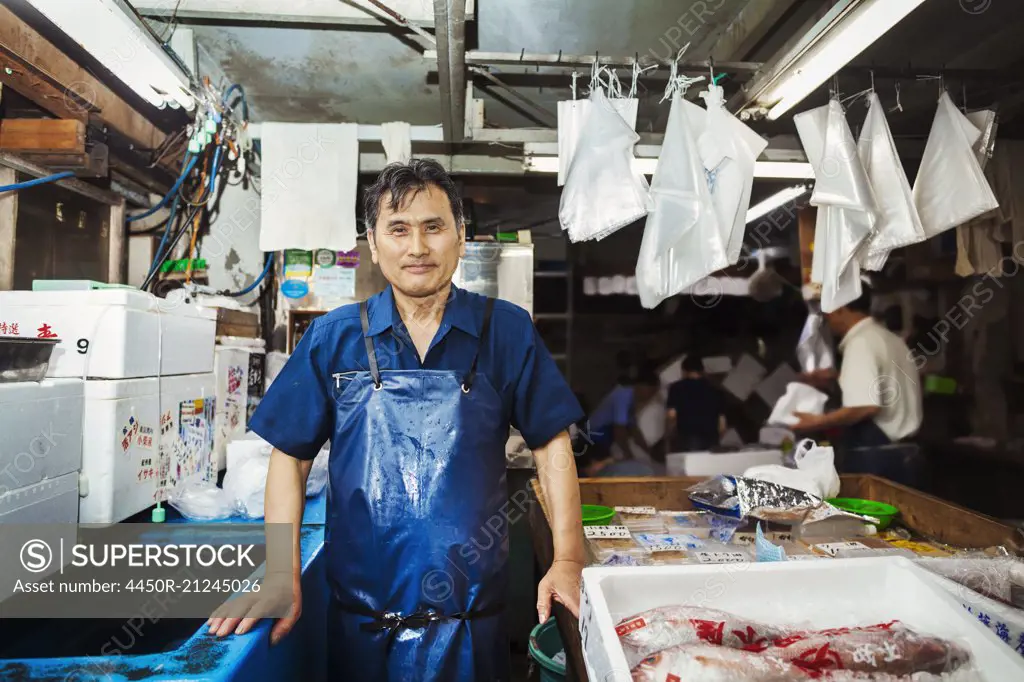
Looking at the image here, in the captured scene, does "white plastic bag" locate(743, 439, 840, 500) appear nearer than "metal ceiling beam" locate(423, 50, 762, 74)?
Yes

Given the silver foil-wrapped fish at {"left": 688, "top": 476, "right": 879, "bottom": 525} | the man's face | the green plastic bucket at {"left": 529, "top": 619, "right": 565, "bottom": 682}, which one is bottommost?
the green plastic bucket at {"left": 529, "top": 619, "right": 565, "bottom": 682}

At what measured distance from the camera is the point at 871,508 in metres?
2.46

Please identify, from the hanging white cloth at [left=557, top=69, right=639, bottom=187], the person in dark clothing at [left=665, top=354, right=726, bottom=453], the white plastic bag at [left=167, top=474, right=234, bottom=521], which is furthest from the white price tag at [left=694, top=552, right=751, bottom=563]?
the person in dark clothing at [left=665, top=354, right=726, bottom=453]

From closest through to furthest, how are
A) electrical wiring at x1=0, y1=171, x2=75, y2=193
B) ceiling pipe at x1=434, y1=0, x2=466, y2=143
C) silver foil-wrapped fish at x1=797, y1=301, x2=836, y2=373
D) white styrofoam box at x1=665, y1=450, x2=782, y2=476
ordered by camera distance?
1. ceiling pipe at x1=434, y1=0, x2=466, y2=143
2. electrical wiring at x1=0, y1=171, x2=75, y2=193
3. white styrofoam box at x1=665, y1=450, x2=782, y2=476
4. silver foil-wrapped fish at x1=797, y1=301, x2=836, y2=373

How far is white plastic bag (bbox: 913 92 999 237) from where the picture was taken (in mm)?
2604

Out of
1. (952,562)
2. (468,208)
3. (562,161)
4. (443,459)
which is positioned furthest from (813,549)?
(468,208)

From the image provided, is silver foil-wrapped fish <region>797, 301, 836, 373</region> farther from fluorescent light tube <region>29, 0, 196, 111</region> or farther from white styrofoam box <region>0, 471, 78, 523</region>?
white styrofoam box <region>0, 471, 78, 523</region>

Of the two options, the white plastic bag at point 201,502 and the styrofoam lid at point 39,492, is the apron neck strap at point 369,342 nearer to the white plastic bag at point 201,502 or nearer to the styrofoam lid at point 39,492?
the styrofoam lid at point 39,492

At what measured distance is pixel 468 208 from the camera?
417cm

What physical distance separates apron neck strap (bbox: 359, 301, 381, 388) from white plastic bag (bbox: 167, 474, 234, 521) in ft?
3.93

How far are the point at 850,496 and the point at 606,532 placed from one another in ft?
4.77

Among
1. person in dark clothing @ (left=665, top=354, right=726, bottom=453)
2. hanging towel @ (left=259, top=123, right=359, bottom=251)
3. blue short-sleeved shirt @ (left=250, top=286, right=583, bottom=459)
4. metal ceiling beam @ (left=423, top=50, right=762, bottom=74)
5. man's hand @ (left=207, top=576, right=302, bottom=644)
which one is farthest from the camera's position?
person in dark clothing @ (left=665, top=354, right=726, bottom=453)

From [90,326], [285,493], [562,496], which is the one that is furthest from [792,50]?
[90,326]

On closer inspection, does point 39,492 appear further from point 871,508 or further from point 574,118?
point 871,508
